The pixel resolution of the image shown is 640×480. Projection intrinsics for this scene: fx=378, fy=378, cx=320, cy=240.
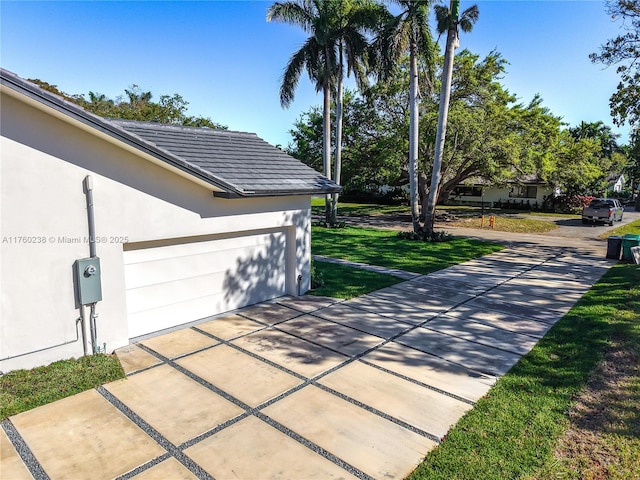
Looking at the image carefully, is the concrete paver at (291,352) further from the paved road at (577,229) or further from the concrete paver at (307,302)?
the paved road at (577,229)

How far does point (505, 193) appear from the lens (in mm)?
38188

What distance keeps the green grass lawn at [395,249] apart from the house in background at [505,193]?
16347 mm

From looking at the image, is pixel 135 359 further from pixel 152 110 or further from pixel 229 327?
pixel 152 110

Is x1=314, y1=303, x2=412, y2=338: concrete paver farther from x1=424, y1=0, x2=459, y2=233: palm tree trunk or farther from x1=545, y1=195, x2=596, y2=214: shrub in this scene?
x1=545, y1=195, x2=596, y2=214: shrub

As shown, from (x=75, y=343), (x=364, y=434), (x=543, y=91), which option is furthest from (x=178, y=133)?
(x=543, y=91)

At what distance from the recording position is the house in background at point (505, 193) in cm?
3434

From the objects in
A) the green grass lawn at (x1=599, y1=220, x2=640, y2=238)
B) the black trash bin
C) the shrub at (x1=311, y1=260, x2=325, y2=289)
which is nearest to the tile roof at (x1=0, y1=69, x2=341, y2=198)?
the shrub at (x1=311, y1=260, x2=325, y2=289)

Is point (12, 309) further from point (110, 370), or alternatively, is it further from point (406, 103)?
point (406, 103)

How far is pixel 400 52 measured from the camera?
673 inches

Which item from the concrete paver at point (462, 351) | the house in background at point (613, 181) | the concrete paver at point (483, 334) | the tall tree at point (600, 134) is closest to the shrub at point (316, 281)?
the concrete paver at point (483, 334)

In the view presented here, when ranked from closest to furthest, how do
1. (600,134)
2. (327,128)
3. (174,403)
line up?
(174,403)
(327,128)
(600,134)

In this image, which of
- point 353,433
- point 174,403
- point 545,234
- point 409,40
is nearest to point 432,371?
point 353,433

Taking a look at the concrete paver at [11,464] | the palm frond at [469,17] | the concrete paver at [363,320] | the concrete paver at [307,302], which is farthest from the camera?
the palm frond at [469,17]

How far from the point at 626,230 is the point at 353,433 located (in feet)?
87.0
